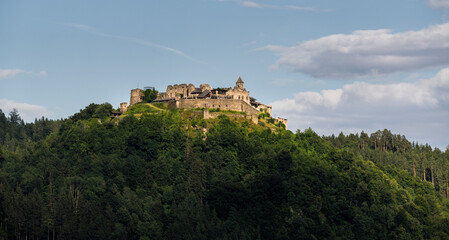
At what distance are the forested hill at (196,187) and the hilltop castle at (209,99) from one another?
11.5 ft

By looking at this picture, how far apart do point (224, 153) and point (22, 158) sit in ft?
132

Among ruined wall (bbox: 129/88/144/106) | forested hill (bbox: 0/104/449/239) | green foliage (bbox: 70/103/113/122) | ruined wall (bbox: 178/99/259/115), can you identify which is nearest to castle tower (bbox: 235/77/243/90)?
ruined wall (bbox: 178/99/259/115)

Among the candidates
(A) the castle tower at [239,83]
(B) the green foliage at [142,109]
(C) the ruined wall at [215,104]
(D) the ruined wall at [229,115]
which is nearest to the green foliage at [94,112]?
(B) the green foliage at [142,109]

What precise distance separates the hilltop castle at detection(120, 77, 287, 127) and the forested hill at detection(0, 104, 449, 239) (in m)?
3.50

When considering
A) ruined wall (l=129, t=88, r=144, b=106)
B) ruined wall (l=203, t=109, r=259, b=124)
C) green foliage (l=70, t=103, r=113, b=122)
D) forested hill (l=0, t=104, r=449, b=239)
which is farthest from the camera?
ruined wall (l=129, t=88, r=144, b=106)

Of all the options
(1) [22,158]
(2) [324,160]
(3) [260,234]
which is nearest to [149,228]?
(3) [260,234]

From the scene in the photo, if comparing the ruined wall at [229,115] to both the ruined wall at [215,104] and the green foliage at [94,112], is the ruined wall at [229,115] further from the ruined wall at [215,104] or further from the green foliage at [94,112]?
the green foliage at [94,112]

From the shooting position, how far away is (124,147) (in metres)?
98.8

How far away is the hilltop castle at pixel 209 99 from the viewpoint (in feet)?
350

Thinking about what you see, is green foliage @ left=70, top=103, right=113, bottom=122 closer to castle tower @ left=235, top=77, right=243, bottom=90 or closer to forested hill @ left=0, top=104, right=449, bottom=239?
forested hill @ left=0, top=104, right=449, bottom=239

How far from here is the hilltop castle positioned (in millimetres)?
106562

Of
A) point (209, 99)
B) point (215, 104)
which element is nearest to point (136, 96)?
point (209, 99)

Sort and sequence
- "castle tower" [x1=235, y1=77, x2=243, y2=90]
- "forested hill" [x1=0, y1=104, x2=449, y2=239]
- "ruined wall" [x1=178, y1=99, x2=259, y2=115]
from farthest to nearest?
"castle tower" [x1=235, y1=77, x2=243, y2=90], "ruined wall" [x1=178, y1=99, x2=259, y2=115], "forested hill" [x1=0, y1=104, x2=449, y2=239]

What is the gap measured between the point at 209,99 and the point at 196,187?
2368 cm
